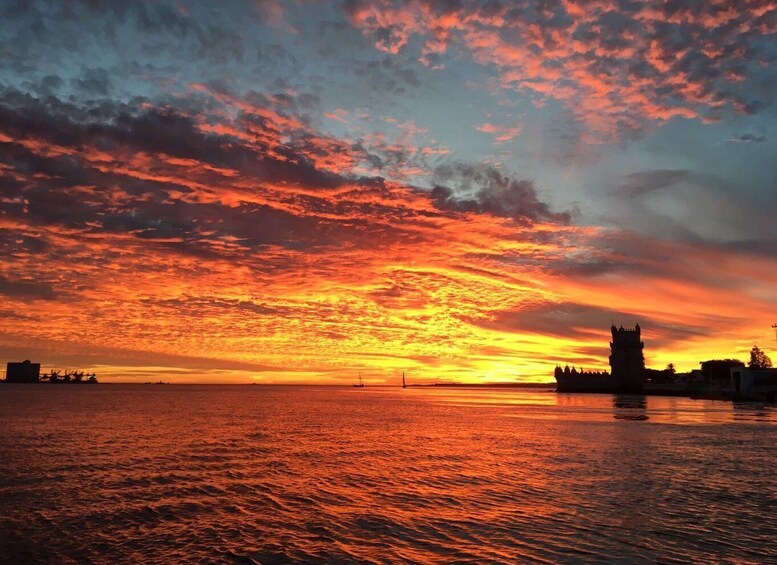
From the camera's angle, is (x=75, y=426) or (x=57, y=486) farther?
(x=75, y=426)

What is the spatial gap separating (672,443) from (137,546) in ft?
167

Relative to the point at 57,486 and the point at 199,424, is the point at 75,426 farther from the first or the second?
the point at 57,486

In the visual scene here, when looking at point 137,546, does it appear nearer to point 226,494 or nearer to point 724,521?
point 226,494

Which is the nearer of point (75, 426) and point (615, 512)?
point (615, 512)

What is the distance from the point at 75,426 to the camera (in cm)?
7381

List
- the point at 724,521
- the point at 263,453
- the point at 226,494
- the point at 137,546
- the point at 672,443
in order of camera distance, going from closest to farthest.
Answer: the point at 137,546, the point at 724,521, the point at 226,494, the point at 263,453, the point at 672,443

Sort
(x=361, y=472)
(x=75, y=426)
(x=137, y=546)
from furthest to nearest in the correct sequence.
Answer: (x=75, y=426)
(x=361, y=472)
(x=137, y=546)

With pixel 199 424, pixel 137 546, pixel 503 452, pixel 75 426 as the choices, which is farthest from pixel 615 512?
pixel 75 426

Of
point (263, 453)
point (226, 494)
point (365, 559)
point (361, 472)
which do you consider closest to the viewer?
point (365, 559)

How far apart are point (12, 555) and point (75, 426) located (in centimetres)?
6093

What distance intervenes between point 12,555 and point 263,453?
28788 mm

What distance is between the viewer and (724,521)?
80.7 feet

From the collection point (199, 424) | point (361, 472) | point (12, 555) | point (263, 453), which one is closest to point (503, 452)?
point (361, 472)

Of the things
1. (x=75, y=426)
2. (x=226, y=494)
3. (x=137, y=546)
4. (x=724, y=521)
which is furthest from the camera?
(x=75, y=426)
